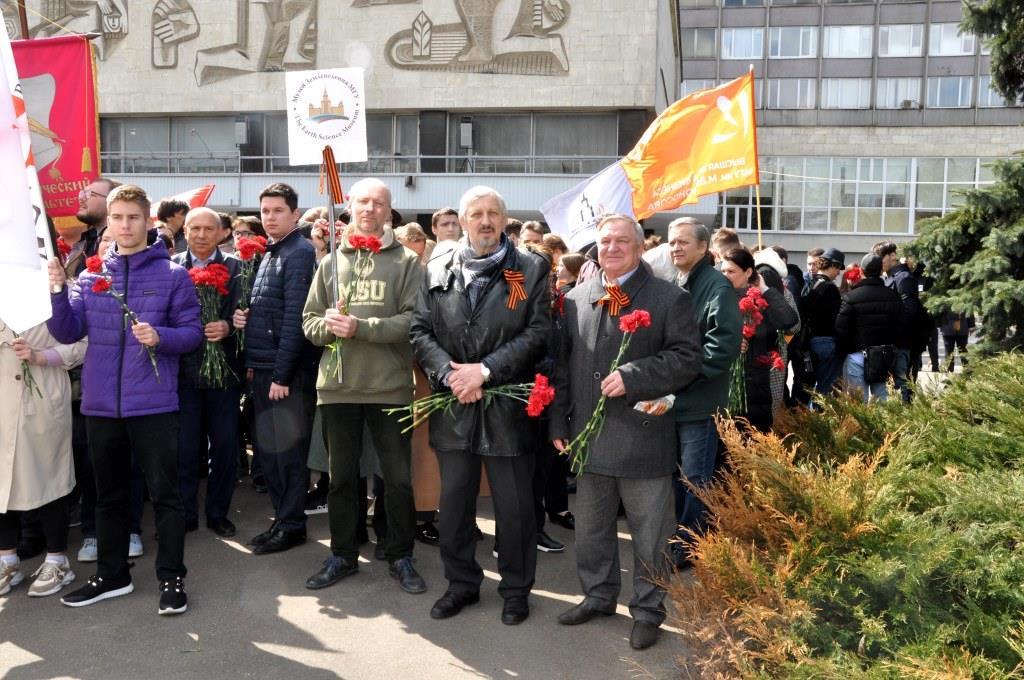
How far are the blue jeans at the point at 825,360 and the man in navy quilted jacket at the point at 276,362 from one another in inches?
223

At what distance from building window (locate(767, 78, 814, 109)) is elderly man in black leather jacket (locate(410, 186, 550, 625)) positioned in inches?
1737

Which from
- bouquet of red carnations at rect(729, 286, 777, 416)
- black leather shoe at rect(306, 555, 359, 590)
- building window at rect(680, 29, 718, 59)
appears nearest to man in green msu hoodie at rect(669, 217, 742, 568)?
bouquet of red carnations at rect(729, 286, 777, 416)

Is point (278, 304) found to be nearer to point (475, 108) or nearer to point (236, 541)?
point (236, 541)

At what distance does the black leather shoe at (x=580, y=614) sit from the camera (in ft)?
15.8

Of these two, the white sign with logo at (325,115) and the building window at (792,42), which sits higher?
the building window at (792,42)

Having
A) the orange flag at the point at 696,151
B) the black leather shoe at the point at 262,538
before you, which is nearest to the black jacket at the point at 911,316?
the orange flag at the point at 696,151

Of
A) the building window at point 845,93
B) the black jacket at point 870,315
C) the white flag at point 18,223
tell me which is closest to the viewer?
the white flag at point 18,223

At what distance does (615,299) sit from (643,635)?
1.63m

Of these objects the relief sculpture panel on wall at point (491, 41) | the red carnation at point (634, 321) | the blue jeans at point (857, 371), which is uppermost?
the relief sculpture panel on wall at point (491, 41)

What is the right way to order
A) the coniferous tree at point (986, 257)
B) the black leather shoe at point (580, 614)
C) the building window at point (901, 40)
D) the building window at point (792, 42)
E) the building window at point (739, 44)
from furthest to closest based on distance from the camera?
the building window at point (739, 44) < the building window at point (792, 42) < the building window at point (901, 40) < the coniferous tree at point (986, 257) < the black leather shoe at point (580, 614)

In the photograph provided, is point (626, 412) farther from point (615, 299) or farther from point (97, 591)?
point (97, 591)

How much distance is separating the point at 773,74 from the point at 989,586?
46.8m

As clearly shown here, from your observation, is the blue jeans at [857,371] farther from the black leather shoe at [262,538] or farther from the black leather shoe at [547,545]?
the black leather shoe at [262,538]

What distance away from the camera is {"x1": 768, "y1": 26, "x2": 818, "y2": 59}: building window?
4612 centimetres
